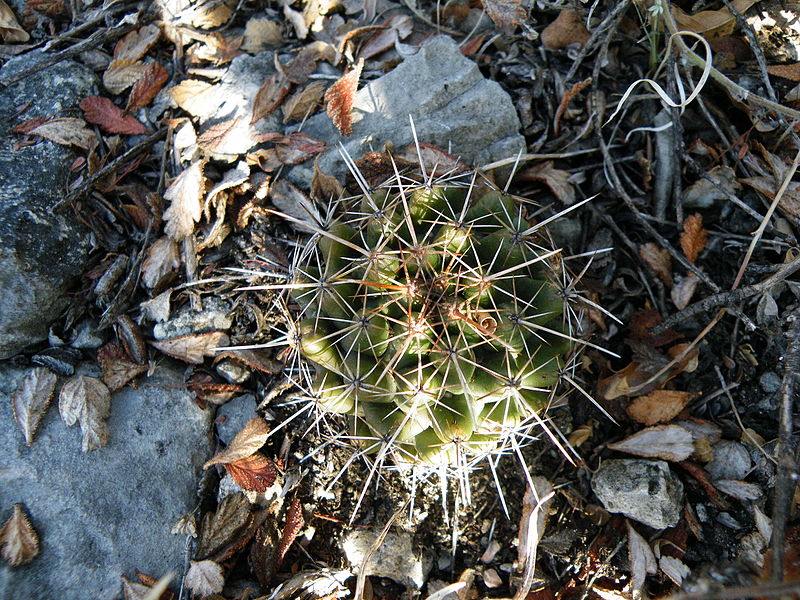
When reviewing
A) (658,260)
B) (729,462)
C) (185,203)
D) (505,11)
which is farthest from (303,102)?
(729,462)

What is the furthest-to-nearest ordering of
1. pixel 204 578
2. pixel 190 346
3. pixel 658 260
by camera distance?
pixel 658 260
pixel 190 346
pixel 204 578

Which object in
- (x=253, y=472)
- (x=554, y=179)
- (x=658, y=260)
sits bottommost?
(x=253, y=472)

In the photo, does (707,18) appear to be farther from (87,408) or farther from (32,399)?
(32,399)

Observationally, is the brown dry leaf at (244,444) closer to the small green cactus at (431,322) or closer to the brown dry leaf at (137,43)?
the small green cactus at (431,322)

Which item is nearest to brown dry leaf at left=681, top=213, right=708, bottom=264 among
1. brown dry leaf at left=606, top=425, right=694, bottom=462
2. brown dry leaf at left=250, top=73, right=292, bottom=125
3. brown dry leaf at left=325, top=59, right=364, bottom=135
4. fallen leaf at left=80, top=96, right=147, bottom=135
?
brown dry leaf at left=606, top=425, right=694, bottom=462

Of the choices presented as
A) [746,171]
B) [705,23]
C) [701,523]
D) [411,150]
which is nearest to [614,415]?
[701,523]

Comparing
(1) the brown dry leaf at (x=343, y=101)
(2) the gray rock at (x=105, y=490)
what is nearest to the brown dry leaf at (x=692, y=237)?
(1) the brown dry leaf at (x=343, y=101)
